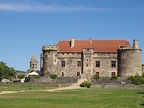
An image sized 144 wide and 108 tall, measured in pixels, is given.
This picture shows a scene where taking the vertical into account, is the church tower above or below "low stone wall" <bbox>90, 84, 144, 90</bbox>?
above

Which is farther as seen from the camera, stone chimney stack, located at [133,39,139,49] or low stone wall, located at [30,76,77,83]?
stone chimney stack, located at [133,39,139,49]

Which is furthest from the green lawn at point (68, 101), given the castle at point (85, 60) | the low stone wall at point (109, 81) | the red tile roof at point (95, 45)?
the red tile roof at point (95, 45)

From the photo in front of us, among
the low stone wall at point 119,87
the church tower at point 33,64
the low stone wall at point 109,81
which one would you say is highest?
the church tower at point 33,64

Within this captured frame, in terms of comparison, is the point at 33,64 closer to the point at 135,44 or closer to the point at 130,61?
the point at 130,61

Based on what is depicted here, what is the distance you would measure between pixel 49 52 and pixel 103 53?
12.1 m

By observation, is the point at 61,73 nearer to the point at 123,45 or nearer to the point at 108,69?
the point at 108,69

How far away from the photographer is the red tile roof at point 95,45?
79500 millimetres

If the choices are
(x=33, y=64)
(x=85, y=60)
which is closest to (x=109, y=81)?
(x=85, y=60)

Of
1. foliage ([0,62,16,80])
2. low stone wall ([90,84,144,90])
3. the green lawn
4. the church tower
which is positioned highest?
the church tower

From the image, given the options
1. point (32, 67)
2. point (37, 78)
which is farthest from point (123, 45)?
point (32, 67)

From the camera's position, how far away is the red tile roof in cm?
7950

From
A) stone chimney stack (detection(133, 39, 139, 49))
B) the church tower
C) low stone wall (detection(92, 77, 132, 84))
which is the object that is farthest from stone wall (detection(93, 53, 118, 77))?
the church tower

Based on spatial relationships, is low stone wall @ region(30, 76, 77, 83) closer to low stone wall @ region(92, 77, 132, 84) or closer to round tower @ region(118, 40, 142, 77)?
low stone wall @ region(92, 77, 132, 84)

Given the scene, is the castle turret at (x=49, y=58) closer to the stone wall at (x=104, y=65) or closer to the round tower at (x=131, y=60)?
the stone wall at (x=104, y=65)
